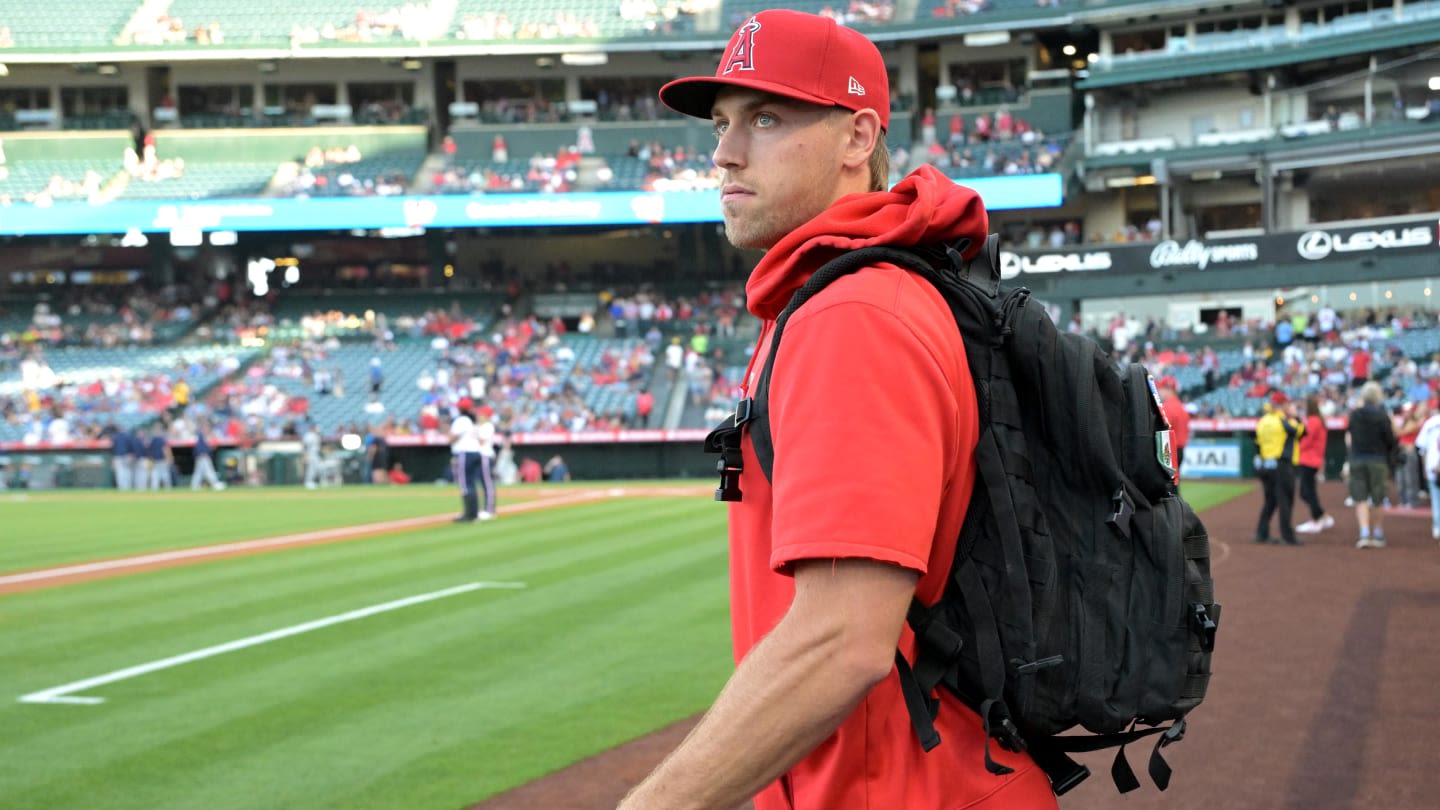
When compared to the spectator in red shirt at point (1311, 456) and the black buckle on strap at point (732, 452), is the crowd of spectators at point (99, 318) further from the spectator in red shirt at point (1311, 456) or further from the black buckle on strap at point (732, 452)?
the black buckle on strap at point (732, 452)

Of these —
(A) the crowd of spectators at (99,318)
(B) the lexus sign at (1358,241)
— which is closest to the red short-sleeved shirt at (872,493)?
(B) the lexus sign at (1358,241)

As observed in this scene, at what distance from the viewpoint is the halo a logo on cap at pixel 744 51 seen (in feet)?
6.55

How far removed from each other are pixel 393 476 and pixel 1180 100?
28.3m

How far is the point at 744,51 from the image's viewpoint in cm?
201

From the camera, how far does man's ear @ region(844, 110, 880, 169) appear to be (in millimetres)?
2088

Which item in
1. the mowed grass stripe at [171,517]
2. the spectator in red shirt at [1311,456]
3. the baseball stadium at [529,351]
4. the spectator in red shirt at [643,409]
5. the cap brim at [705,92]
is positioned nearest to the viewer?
the cap brim at [705,92]

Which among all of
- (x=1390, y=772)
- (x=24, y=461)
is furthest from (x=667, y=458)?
(x=1390, y=772)

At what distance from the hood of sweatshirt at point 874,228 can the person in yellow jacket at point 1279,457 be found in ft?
51.3

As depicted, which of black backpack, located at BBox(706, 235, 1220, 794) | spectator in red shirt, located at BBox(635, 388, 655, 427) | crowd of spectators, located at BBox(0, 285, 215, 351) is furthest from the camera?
crowd of spectators, located at BBox(0, 285, 215, 351)

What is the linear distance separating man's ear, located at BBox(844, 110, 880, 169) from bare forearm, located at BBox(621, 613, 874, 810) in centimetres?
80

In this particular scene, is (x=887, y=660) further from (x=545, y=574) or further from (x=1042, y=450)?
(x=545, y=574)

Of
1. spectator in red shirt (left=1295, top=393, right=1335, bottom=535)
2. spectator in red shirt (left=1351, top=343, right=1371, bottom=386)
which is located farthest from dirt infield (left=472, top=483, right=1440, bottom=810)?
spectator in red shirt (left=1351, top=343, right=1371, bottom=386)

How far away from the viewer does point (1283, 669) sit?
29.8ft

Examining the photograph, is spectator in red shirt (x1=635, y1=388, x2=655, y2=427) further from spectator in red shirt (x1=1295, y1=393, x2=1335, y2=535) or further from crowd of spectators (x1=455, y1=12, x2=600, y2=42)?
spectator in red shirt (x1=1295, y1=393, x2=1335, y2=535)
